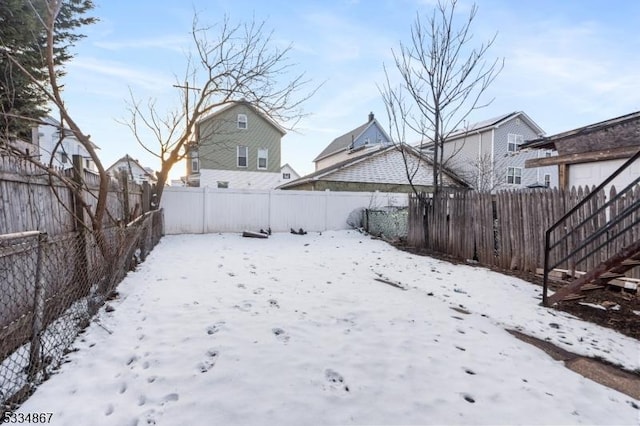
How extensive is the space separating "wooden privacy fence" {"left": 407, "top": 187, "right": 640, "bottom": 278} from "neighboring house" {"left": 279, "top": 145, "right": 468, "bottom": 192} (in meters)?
7.52

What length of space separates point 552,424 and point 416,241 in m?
7.48

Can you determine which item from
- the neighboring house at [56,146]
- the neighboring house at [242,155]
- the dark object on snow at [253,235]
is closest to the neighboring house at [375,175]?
the neighboring house at [242,155]

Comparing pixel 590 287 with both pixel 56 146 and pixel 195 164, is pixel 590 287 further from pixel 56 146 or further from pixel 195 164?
pixel 195 164

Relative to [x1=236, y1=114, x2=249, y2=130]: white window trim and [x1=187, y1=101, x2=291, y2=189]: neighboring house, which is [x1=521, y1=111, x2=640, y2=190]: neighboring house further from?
[x1=236, y1=114, x2=249, y2=130]: white window trim

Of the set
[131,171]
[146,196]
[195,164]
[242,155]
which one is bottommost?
[146,196]

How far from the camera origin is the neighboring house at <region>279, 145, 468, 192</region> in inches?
635

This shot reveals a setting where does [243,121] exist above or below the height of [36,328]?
above

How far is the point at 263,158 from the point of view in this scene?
21.4 meters

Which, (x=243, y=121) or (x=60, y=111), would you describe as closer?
(x=60, y=111)

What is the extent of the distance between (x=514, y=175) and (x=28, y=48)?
77.8ft

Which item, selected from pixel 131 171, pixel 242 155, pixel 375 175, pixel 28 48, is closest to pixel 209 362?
pixel 28 48

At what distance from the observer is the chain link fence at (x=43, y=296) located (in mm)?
2273

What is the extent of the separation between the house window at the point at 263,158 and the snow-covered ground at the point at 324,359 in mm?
16697

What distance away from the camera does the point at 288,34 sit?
928 centimetres
